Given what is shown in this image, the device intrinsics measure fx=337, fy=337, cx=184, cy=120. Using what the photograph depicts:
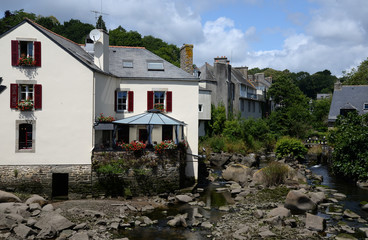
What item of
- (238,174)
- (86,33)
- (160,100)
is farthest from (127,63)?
(86,33)

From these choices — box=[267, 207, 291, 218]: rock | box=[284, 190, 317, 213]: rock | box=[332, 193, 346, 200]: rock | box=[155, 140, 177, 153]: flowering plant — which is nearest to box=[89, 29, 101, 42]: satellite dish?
box=[155, 140, 177, 153]: flowering plant

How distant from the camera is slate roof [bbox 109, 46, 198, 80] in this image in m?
23.1

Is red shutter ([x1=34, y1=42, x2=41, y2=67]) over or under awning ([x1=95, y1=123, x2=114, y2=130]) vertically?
over

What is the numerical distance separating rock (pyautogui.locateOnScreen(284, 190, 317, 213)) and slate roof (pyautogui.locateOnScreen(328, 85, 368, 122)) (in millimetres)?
28998

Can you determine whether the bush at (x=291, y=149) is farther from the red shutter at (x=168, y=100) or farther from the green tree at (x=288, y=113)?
the red shutter at (x=168, y=100)

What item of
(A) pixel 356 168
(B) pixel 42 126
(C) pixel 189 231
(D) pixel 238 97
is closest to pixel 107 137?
(B) pixel 42 126

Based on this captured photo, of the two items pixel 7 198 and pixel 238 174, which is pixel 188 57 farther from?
pixel 7 198

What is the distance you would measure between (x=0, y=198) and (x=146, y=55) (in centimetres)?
1352

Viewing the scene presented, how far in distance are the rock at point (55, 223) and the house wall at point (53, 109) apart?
509cm

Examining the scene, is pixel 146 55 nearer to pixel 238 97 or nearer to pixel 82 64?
pixel 82 64

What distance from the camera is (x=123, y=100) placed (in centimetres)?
2316

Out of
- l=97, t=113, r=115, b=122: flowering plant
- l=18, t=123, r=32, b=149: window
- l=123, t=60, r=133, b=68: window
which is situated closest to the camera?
l=18, t=123, r=32, b=149: window

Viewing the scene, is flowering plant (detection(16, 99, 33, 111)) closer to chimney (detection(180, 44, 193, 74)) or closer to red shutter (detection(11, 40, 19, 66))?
red shutter (detection(11, 40, 19, 66))

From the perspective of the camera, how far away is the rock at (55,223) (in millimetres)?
14430
